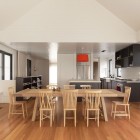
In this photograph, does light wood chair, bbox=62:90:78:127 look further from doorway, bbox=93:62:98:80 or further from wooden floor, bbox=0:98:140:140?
doorway, bbox=93:62:98:80

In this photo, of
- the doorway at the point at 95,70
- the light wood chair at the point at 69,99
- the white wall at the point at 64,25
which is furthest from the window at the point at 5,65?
the doorway at the point at 95,70

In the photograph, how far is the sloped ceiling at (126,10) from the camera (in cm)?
550

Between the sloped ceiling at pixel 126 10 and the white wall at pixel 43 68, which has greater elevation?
the sloped ceiling at pixel 126 10

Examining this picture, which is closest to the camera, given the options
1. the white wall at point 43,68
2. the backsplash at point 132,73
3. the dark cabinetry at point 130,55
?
the dark cabinetry at point 130,55

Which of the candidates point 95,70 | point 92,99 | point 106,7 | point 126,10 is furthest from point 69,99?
point 95,70

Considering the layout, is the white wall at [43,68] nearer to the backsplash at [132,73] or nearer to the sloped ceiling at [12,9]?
the backsplash at [132,73]

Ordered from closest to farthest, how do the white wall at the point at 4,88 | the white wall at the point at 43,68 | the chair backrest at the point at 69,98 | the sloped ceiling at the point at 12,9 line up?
the chair backrest at the point at 69,98 < the sloped ceiling at the point at 12,9 < the white wall at the point at 4,88 < the white wall at the point at 43,68

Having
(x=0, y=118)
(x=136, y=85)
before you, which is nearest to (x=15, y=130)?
(x=0, y=118)

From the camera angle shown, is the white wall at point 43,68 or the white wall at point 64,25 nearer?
the white wall at point 64,25

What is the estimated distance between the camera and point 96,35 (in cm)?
677

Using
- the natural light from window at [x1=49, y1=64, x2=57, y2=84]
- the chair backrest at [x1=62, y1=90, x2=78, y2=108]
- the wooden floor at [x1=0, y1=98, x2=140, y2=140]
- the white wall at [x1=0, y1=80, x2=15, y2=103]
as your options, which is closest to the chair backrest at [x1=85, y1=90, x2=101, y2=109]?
the chair backrest at [x1=62, y1=90, x2=78, y2=108]

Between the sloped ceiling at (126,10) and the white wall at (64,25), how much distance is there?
0.25 metres

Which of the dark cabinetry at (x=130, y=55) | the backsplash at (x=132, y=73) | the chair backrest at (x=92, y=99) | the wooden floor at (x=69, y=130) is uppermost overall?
the dark cabinetry at (x=130, y=55)

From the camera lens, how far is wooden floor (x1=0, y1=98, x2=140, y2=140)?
3.86 meters
